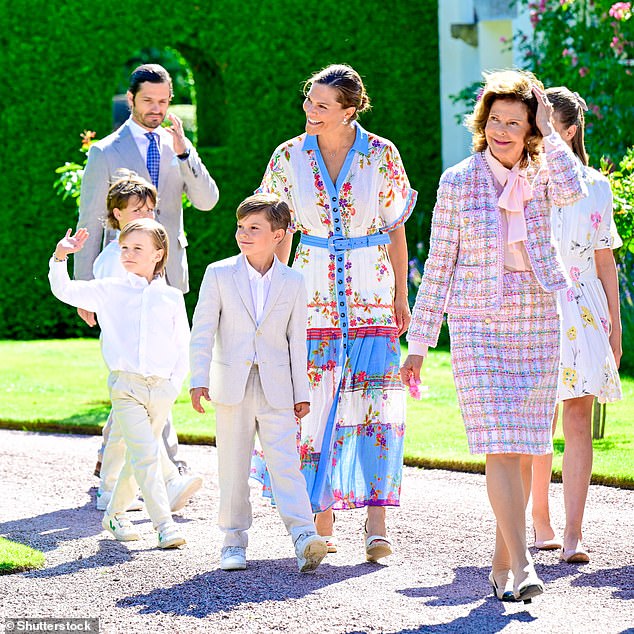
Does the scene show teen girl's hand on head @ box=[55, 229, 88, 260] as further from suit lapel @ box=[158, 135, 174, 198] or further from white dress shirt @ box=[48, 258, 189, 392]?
suit lapel @ box=[158, 135, 174, 198]

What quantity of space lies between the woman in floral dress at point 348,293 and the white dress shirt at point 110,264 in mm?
1078

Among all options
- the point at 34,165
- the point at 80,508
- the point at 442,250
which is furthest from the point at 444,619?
the point at 34,165

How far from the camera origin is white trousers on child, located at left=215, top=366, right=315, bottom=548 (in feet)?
16.6

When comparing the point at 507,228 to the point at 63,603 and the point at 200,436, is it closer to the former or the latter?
the point at 63,603

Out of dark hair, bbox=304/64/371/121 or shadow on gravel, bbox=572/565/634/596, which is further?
dark hair, bbox=304/64/371/121

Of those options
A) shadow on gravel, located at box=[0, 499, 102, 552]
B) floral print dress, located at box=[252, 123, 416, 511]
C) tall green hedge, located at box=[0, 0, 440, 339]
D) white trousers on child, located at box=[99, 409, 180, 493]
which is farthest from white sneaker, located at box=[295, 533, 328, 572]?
tall green hedge, located at box=[0, 0, 440, 339]

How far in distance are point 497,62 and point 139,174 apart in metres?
9.55

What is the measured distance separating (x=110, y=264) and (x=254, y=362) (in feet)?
4.72

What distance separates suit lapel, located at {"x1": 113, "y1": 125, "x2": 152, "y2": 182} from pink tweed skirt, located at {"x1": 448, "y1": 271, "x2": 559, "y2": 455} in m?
2.65

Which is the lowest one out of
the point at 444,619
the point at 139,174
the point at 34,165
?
the point at 444,619

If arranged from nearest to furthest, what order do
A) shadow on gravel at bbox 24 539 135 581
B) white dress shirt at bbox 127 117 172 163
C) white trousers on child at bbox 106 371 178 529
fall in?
shadow on gravel at bbox 24 539 135 581, white trousers on child at bbox 106 371 178 529, white dress shirt at bbox 127 117 172 163

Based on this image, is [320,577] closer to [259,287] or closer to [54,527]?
[259,287]

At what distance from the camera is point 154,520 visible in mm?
5473

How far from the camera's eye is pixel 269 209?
510 centimetres
